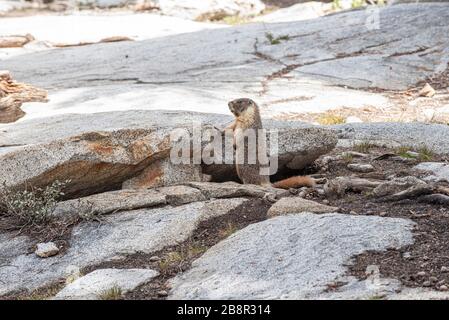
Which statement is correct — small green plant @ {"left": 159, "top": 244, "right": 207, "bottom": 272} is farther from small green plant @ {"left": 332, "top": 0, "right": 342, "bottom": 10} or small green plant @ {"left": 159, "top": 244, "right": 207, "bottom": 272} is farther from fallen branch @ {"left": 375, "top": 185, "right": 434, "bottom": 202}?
small green plant @ {"left": 332, "top": 0, "right": 342, "bottom": 10}

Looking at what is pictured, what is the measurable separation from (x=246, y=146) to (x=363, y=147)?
4.95ft

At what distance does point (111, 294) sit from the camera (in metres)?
4.34

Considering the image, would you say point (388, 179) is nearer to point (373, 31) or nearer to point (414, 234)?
point (414, 234)

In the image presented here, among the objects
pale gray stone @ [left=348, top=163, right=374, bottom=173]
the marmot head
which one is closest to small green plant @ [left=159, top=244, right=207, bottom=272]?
the marmot head

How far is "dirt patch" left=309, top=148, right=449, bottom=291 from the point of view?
13.1 ft

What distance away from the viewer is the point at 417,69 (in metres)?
13.2

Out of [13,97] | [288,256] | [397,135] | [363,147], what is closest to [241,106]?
[363,147]

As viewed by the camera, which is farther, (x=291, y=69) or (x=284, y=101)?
(x=291, y=69)

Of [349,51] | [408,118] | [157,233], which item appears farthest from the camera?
[349,51]

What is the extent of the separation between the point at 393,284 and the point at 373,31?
38.1 feet

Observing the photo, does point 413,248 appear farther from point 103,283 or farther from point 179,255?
point 103,283

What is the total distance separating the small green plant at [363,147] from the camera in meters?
7.59

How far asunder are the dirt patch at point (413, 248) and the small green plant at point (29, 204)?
6.91 ft
